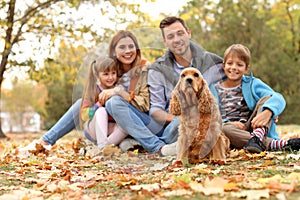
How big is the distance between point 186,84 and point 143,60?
3.46 ft

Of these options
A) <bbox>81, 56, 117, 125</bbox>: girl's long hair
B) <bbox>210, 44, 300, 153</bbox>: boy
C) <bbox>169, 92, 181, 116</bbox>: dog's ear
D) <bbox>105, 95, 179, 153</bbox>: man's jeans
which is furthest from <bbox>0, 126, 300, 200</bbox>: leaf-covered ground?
<bbox>81, 56, 117, 125</bbox>: girl's long hair

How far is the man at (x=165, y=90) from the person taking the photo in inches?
165

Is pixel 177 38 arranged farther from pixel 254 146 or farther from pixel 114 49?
pixel 254 146

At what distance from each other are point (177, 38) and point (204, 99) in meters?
0.81

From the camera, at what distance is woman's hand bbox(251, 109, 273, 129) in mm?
4602

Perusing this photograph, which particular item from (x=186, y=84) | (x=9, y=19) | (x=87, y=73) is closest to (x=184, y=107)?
(x=186, y=84)

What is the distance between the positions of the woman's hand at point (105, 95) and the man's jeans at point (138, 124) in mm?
50

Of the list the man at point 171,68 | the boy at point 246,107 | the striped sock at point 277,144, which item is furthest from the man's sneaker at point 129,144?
the striped sock at point 277,144

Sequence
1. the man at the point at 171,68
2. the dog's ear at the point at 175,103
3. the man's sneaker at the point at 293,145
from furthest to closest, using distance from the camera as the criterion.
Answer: the man's sneaker at the point at 293,145 < the man at the point at 171,68 < the dog's ear at the point at 175,103

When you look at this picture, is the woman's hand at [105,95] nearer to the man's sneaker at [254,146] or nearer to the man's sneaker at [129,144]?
the man's sneaker at [129,144]

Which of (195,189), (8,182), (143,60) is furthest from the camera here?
(143,60)

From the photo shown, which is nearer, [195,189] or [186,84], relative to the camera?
[195,189]

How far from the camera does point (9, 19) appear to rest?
10164 mm

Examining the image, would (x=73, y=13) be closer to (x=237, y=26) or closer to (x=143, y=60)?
(x=143, y=60)
